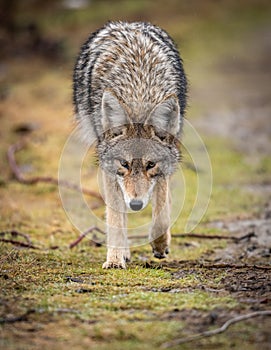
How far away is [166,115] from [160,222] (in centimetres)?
124

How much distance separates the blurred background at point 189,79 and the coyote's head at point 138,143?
282 centimetres

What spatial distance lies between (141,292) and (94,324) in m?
0.84

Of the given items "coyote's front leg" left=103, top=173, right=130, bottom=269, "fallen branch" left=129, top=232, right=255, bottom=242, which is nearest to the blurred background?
"fallen branch" left=129, top=232, right=255, bottom=242

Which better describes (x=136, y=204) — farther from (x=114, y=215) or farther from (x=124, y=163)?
(x=114, y=215)

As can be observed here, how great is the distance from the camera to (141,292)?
5035 millimetres

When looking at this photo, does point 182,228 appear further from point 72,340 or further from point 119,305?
point 72,340

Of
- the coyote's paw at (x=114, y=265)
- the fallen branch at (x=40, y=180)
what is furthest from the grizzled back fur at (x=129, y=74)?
the fallen branch at (x=40, y=180)

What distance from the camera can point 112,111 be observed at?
20.0 ft

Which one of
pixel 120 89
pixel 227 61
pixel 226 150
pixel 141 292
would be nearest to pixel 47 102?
pixel 226 150

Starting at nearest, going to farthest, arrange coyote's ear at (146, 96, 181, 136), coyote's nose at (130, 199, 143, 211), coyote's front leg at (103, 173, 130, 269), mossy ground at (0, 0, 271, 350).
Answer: mossy ground at (0, 0, 271, 350) < coyote's nose at (130, 199, 143, 211) < coyote's ear at (146, 96, 181, 136) < coyote's front leg at (103, 173, 130, 269)

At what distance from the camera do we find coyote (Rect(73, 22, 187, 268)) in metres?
6.01

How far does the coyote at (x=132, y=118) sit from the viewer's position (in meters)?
6.01

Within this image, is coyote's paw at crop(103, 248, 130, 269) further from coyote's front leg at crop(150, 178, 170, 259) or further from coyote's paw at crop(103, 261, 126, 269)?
coyote's front leg at crop(150, 178, 170, 259)

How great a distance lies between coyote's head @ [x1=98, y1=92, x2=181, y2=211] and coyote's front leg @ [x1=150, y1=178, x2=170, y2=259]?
1.43 feet
